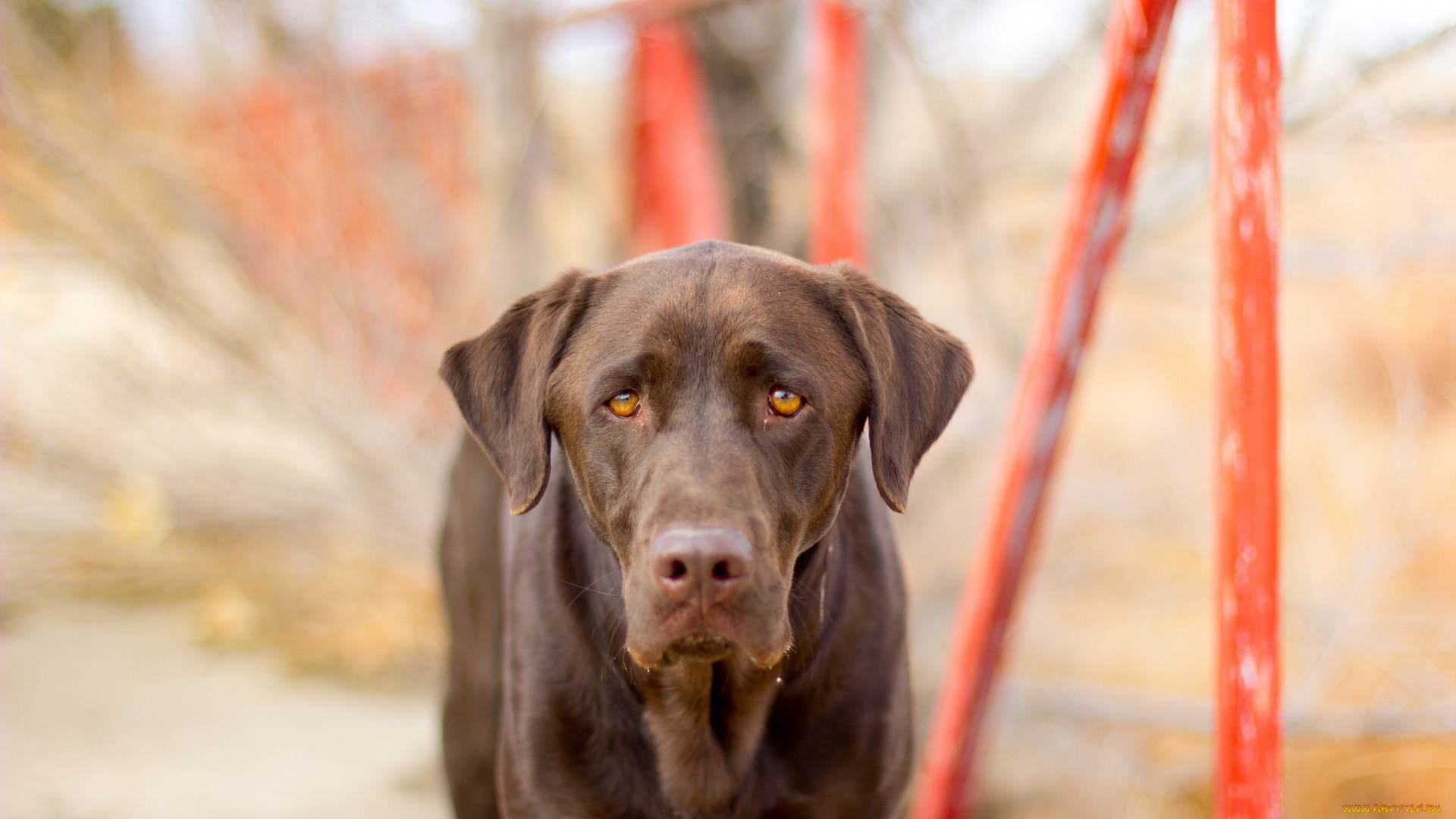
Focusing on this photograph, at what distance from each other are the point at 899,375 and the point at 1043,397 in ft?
1.50

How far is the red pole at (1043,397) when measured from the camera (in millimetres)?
2119

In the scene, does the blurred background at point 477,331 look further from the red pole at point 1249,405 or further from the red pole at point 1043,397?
the red pole at point 1249,405

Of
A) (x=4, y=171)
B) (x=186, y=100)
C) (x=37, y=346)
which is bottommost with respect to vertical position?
(x=37, y=346)

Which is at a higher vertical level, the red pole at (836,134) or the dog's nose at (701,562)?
the red pole at (836,134)

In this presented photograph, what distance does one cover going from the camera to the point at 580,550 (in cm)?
223

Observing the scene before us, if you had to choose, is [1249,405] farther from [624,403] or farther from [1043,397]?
[624,403]

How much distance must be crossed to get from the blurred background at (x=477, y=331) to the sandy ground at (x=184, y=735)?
0.02 metres

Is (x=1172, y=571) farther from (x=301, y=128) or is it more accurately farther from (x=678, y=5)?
(x=301, y=128)

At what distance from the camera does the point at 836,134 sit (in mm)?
3906

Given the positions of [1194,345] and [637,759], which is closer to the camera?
[637,759]

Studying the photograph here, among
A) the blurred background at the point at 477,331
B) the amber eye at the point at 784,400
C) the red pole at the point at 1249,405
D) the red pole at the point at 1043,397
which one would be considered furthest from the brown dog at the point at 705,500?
the blurred background at the point at 477,331

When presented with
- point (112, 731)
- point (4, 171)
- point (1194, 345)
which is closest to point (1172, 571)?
point (1194, 345)

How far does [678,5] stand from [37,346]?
144 inches

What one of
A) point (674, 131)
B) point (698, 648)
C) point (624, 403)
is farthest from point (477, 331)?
point (698, 648)
